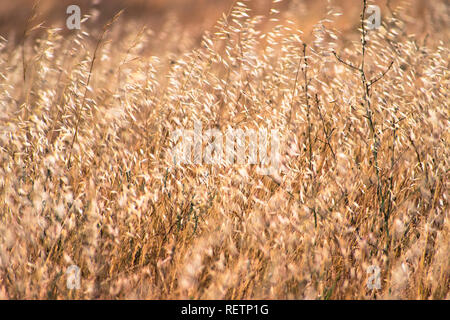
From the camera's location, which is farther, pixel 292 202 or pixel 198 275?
pixel 292 202

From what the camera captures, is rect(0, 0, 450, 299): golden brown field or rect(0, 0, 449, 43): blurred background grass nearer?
rect(0, 0, 450, 299): golden brown field

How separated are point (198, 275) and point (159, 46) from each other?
14.5 ft

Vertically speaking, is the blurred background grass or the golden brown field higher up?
the golden brown field

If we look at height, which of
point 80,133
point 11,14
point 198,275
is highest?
point 80,133

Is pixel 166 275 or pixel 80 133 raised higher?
pixel 80 133

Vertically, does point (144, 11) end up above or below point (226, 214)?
below

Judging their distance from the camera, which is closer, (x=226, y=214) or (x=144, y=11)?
(x=226, y=214)

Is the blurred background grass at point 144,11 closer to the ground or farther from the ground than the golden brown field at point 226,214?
closer to the ground

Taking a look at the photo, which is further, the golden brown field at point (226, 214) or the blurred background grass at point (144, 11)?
the blurred background grass at point (144, 11)

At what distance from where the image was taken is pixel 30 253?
5.27 feet
